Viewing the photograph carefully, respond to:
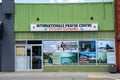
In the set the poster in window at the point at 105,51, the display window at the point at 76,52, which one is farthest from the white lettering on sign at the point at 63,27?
the poster in window at the point at 105,51

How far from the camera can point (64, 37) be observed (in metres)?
29.8

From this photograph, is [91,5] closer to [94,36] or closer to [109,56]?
[94,36]

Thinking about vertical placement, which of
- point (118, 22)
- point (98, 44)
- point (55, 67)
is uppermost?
point (118, 22)

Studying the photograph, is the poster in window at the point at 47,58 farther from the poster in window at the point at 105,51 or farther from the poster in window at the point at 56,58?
the poster in window at the point at 105,51

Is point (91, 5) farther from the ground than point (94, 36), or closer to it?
farther from the ground

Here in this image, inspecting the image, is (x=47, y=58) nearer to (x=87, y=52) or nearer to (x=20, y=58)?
(x=20, y=58)

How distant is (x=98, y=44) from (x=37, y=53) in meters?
5.34

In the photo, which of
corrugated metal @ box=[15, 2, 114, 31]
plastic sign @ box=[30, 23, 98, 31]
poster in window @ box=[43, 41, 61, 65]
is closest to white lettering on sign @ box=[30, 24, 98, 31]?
plastic sign @ box=[30, 23, 98, 31]

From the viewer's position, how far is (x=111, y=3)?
2956 centimetres

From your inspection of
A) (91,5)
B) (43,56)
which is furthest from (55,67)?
(91,5)

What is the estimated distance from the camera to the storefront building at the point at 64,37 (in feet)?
96.9

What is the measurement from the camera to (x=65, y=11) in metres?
29.8

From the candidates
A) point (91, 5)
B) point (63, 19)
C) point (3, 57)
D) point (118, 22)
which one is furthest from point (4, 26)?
point (118, 22)

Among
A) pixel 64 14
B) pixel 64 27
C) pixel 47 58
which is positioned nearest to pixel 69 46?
pixel 64 27
